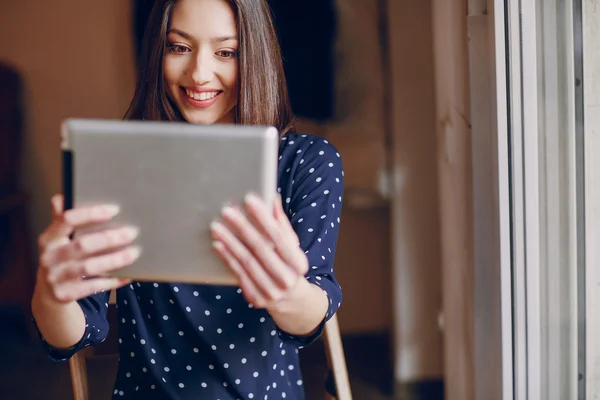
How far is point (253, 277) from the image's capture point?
563mm

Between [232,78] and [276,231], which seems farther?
[232,78]

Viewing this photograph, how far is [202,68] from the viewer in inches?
30.9

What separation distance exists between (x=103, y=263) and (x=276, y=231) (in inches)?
6.1

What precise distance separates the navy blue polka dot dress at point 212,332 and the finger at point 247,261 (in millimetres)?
206

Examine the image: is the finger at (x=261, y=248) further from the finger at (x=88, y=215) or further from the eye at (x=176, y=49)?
the eye at (x=176, y=49)

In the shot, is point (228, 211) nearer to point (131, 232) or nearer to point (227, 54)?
point (131, 232)

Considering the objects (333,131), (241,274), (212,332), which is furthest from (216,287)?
(333,131)

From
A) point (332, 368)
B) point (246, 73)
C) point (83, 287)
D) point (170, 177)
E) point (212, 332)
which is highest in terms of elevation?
point (246, 73)

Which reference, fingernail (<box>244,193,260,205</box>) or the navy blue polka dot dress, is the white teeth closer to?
the navy blue polka dot dress

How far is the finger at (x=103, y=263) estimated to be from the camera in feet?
1.82

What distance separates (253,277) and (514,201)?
60 centimetres

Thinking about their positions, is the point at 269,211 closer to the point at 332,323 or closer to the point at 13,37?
the point at 332,323

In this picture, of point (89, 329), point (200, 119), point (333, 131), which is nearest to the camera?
point (89, 329)

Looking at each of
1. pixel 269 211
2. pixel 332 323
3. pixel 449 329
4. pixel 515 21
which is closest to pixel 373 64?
pixel 449 329
